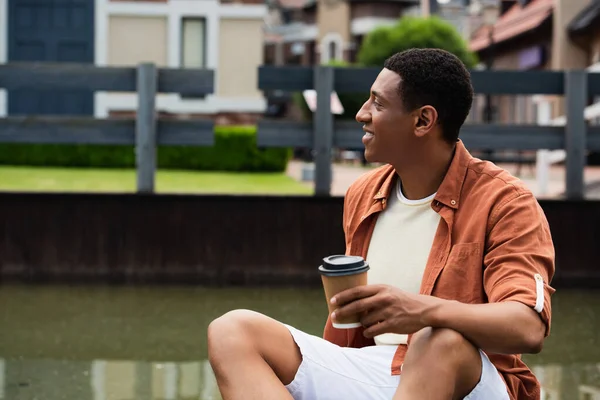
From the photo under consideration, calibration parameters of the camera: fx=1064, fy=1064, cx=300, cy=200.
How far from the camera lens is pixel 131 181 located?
1725cm

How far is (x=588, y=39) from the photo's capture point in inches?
1403

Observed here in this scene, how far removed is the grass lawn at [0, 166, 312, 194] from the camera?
15750 mm

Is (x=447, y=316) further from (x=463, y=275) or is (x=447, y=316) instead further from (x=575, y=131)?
(x=575, y=131)

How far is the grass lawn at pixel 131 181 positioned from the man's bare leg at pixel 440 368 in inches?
476

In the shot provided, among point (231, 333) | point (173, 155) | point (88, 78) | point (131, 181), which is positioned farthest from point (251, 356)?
point (173, 155)

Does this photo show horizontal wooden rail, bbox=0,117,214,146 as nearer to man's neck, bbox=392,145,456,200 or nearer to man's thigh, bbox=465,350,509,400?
man's neck, bbox=392,145,456,200

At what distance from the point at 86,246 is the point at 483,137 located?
2970 millimetres

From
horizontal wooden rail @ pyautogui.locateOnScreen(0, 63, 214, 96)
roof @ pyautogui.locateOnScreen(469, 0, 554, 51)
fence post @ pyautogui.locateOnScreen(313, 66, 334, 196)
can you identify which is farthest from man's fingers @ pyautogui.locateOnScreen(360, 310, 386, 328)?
roof @ pyautogui.locateOnScreen(469, 0, 554, 51)

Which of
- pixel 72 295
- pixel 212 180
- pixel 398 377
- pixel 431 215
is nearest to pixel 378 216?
pixel 431 215

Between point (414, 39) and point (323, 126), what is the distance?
35.3 metres

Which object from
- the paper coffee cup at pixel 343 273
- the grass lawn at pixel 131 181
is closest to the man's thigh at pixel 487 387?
the paper coffee cup at pixel 343 273

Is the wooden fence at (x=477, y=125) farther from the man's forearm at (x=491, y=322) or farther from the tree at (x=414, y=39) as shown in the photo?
the tree at (x=414, y=39)

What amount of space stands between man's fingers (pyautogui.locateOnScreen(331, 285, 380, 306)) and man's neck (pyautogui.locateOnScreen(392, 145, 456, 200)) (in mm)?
453

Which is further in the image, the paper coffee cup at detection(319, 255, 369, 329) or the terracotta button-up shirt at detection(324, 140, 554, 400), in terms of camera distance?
the terracotta button-up shirt at detection(324, 140, 554, 400)
